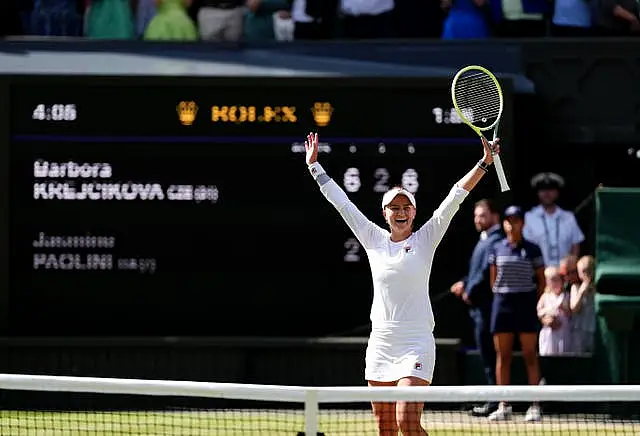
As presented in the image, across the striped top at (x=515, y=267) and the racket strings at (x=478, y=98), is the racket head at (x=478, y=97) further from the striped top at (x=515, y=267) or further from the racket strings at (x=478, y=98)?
the striped top at (x=515, y=267)

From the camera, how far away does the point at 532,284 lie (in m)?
13.4

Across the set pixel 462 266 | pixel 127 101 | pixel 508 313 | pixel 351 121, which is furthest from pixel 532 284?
pixel 127 101

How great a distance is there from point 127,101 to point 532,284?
376 centimetres

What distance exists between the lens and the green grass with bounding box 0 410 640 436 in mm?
11414

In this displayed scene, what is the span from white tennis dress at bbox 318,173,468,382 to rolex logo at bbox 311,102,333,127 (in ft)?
18.6

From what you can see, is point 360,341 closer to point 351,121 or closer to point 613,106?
point 351,121

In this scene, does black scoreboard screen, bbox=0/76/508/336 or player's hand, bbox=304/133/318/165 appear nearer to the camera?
player's hand, bbox=304/133/318/165

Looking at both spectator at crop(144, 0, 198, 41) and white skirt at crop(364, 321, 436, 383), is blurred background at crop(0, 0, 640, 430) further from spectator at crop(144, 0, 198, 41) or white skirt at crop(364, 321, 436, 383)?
white skirt at crop(364, 321, 436, 383)

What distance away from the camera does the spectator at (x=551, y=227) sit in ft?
48.2

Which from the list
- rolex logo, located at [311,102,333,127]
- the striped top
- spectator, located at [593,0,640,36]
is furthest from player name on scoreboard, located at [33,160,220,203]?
spectator, located at [593,0,640,36]

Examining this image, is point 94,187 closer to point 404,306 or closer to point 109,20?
point 109,20

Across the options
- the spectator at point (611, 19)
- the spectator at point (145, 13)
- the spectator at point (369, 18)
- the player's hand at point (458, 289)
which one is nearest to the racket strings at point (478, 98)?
the player's hand at point (458, 289)

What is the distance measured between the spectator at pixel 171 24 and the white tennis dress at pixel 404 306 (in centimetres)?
753

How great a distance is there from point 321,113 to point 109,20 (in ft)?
9.25
